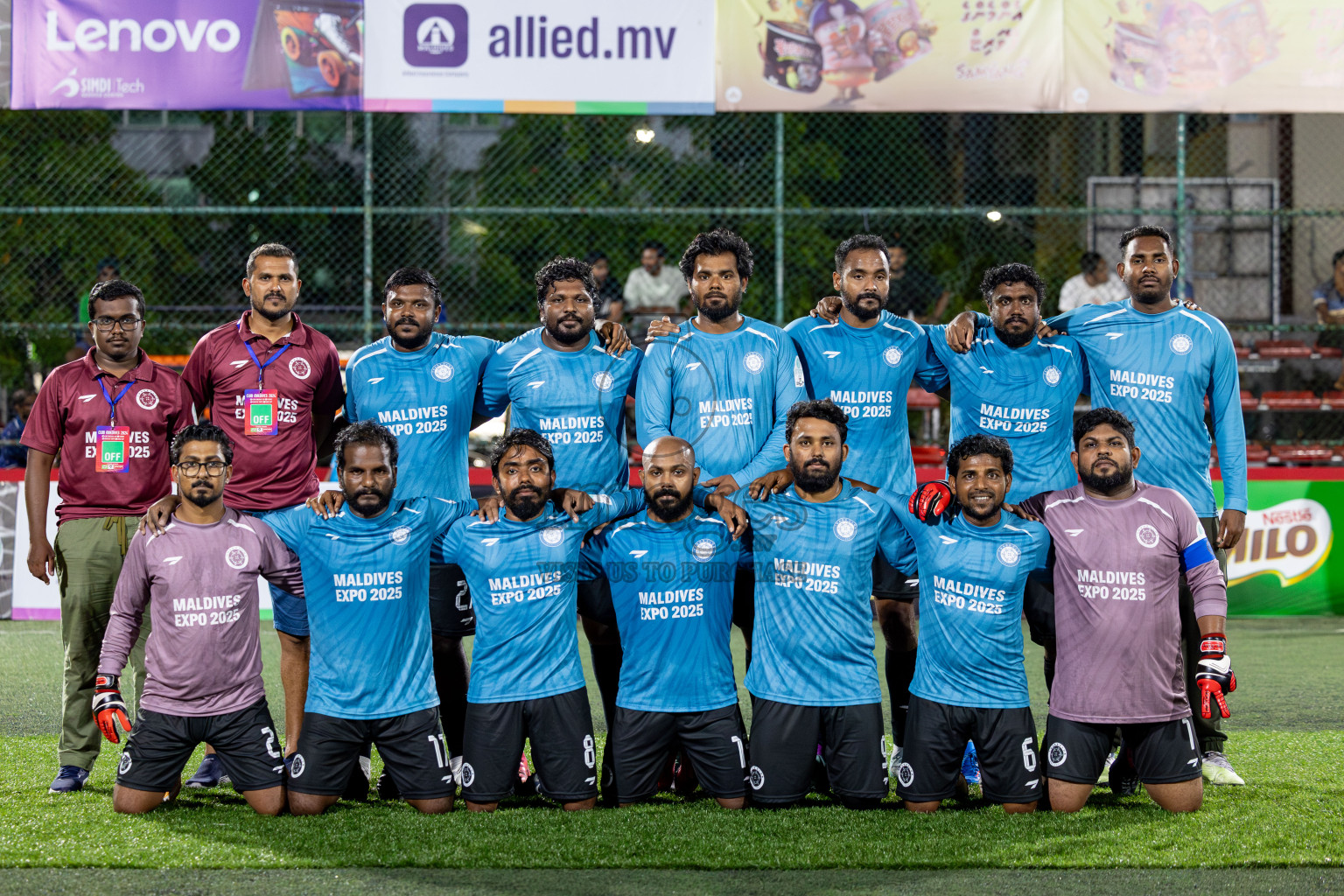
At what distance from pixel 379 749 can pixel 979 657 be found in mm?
2393

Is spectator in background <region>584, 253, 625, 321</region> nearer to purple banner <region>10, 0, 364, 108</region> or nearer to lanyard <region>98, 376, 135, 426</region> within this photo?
purple banner <region>10, 0, 364, 108</region>

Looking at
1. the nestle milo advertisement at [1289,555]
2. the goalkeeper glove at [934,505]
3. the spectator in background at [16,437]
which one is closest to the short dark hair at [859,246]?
the goalkeeper glove at [934,505]

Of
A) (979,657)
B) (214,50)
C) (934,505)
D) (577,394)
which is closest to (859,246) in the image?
(934,505)

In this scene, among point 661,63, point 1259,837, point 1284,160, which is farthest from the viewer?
point 1284,160

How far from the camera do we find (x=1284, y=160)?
18.9 m

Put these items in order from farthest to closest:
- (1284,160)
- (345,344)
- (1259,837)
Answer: (345,344)
(1284,160)
(1259,837)

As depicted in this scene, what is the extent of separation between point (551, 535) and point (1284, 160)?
16.9m

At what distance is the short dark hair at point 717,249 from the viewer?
5.71m

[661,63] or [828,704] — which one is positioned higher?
[661,63]

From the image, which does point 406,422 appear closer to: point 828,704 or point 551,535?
point 551,535

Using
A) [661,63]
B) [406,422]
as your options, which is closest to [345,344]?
[661,63]

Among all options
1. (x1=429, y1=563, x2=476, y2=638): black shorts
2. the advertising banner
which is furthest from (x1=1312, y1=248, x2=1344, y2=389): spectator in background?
(x1=429, y1=563, x2=476, y2=638): black shorts

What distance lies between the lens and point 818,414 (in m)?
5.29

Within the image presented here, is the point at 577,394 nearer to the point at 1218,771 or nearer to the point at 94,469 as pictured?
the point at 94,469
